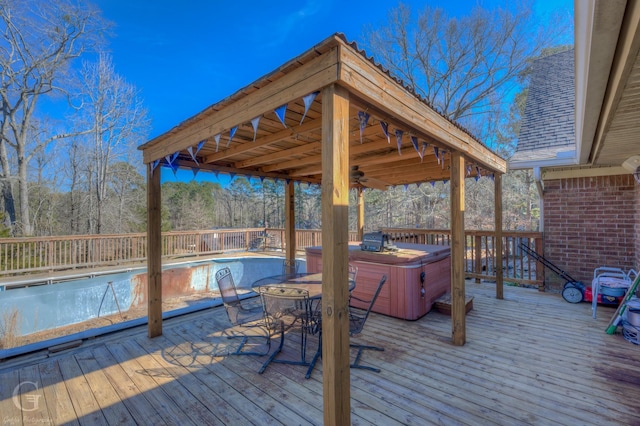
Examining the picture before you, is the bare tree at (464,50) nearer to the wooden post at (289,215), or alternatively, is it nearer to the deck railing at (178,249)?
the deck railing at (178,249)

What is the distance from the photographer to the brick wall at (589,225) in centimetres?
450

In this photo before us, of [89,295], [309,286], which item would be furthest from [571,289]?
[89,295]

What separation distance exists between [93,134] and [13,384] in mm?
12635

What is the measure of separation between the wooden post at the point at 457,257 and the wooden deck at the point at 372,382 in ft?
0.73

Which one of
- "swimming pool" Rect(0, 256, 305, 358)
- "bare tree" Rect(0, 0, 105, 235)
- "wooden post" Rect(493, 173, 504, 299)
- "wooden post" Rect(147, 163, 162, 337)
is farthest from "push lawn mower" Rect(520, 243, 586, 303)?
"bare tree" Rect(0, 0, 105, 235)

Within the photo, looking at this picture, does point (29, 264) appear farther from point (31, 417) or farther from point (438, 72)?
point (438, 72)

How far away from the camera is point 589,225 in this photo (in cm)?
482

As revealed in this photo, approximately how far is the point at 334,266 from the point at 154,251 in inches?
116

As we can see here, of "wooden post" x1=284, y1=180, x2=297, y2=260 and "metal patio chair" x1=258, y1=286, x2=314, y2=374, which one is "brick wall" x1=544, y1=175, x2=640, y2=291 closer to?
"wooden post" x1=284, y1=180, x2=297, y2=260

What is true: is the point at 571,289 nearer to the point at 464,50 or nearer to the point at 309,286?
the point at 309,286

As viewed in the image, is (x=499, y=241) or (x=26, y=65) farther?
(x=26, y=65)

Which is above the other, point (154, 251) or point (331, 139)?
point (331, 139)

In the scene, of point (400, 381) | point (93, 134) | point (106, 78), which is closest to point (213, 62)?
point (106, 78)

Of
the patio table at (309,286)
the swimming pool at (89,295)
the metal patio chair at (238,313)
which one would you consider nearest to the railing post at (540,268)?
the patio table at (309,286)
